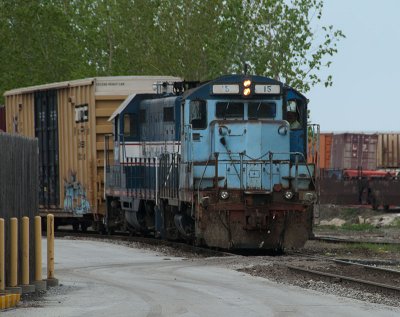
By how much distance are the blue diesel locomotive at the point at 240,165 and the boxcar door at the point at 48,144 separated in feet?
27.3

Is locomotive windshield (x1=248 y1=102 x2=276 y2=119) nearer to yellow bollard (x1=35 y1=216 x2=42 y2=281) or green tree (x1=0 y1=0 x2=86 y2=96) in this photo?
yellow bollard (x1=35 y1=216 x2=42 y2=281)

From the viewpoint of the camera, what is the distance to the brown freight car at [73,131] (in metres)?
31.6

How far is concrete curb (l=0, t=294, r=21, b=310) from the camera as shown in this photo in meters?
14.9

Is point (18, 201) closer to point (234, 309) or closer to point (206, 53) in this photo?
point (234, 309)

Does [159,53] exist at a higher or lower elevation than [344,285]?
higher

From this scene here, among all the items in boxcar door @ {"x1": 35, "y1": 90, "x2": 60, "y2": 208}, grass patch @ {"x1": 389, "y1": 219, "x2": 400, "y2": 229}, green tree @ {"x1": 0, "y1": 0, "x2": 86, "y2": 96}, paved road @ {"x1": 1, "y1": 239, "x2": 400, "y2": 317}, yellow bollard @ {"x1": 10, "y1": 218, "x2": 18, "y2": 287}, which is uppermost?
green tree @ {"x1": 0, "y1": 0, "x2": 86, "y2": 96}

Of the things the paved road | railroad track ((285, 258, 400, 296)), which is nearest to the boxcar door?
the paved road

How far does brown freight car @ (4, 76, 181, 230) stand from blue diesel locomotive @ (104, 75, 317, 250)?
5.41 m

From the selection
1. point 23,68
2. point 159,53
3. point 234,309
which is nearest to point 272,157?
point 234,309

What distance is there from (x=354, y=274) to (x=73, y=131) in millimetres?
14756

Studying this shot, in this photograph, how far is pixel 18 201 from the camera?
1673 centimetres

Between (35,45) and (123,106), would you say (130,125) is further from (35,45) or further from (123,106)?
(35,45)

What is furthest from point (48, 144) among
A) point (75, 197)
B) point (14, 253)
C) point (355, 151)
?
point (355, 151)

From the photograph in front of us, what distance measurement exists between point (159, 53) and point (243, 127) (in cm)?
3248
